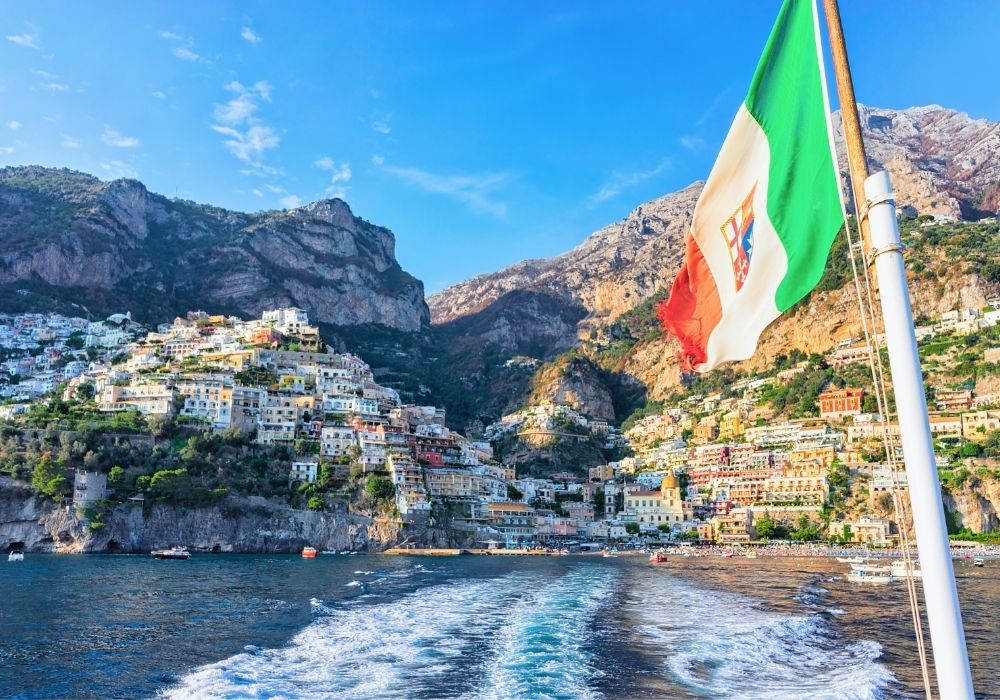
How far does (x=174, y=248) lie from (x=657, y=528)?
109131 mm

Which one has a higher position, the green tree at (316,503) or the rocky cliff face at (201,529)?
the green tree at (316,503)

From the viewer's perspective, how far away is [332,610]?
25.3 metres

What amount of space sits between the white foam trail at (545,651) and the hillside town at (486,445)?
1469 inches

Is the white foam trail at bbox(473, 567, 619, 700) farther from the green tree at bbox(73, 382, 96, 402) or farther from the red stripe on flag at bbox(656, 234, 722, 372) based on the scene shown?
the green tree at bbox(73, 382, 96, 402)

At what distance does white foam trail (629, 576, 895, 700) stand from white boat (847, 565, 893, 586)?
40.0 feet

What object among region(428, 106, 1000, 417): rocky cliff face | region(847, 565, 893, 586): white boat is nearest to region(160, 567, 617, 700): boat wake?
region(847, 565, 893, 586): white boat

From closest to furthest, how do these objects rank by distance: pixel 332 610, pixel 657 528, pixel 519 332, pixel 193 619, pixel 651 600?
pixel 193 619, pixel 332 610, pixel 651 600, pixel 657 528, pixel 519 332

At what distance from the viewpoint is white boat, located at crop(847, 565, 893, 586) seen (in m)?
36.2

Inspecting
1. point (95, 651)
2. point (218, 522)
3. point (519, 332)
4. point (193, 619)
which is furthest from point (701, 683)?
point (519, 332)

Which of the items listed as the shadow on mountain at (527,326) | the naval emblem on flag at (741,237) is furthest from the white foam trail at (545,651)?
the shadow on mountain at (527,326)

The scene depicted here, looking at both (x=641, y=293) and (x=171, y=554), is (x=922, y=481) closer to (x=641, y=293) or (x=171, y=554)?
(x=171, y=554)

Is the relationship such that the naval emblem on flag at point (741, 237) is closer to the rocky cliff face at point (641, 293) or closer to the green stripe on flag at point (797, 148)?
the green stripe on flag at point (797, 148)

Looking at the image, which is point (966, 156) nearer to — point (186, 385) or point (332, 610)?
point (186, 385)

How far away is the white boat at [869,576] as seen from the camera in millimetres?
36200
